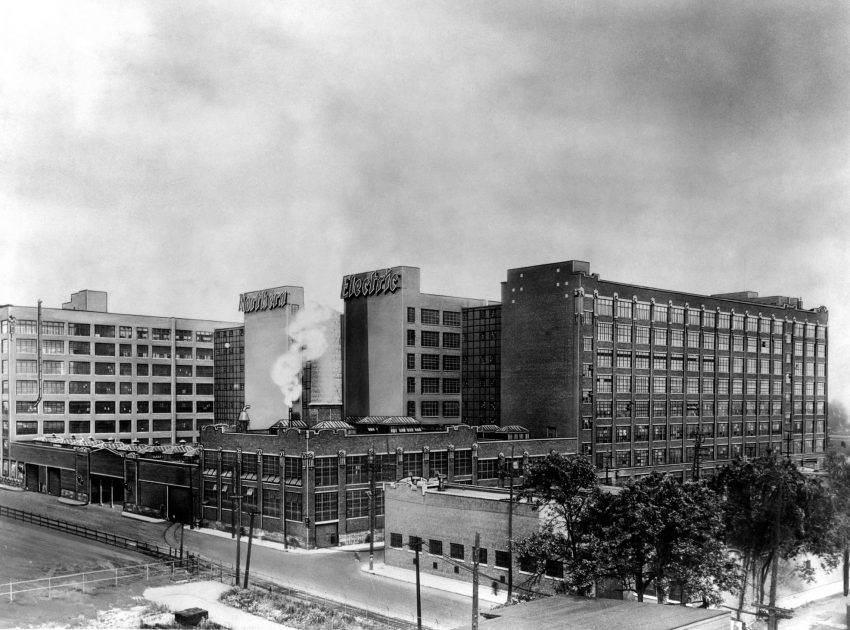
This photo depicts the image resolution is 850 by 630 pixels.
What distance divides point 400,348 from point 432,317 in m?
6.51

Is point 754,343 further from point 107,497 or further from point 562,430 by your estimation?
point 107,497

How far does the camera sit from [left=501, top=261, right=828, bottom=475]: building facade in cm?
8688

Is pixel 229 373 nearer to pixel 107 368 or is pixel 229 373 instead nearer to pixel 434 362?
pixel 107 368

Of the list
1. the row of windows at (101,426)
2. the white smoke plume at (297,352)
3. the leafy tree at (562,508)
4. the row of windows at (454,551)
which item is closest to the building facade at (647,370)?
the white smoke plume at (297,352)

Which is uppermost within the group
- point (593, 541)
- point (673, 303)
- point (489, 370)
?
point (673, 303)

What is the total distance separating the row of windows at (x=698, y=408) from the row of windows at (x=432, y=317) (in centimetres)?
2202

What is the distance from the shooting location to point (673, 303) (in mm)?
96812

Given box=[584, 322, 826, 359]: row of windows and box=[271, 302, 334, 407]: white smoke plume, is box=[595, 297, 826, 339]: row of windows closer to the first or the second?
box=[584, 322, 826, 359]: row of windows

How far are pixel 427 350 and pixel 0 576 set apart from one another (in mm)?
55226

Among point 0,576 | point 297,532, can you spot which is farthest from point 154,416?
point 0,576

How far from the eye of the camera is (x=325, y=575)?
56406mm

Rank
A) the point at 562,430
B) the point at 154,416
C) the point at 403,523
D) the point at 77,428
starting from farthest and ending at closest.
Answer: the point at 154,416 < the point at 77,428 < the point at 562,430 < the point at 403,523

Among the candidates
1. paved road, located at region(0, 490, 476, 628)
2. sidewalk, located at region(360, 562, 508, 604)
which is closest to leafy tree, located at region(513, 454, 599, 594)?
sidewalk, located at region(360, 562, 508, 604)

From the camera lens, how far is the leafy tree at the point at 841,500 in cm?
4597
